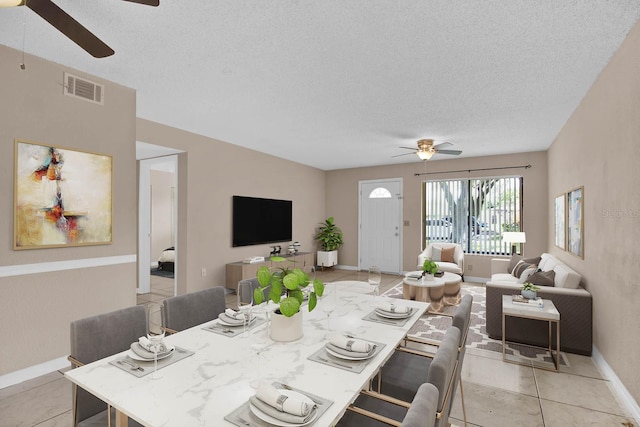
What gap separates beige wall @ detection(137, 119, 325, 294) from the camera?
4852 mm

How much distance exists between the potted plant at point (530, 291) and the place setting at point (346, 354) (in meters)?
2.49

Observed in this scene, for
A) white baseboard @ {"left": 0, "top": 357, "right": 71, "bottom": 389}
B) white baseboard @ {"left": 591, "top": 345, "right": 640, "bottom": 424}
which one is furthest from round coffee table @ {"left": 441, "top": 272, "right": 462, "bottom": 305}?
white baseboard @ {"left": 0, "top": 357, "right": 71, "bottom": 389}

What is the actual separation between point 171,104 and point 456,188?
5.83 meters

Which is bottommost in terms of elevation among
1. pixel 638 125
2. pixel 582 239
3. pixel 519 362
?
pixel 519 362

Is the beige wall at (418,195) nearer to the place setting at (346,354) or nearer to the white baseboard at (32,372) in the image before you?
the place setting at (346,354)

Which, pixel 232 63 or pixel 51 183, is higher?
pixel 232 63

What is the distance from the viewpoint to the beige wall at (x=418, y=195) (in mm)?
6129

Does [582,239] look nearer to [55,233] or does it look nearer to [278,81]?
[278,81]

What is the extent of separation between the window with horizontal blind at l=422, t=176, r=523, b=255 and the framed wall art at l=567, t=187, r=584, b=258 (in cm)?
238

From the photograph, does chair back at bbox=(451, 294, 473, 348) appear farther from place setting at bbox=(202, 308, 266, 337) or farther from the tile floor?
place setting at bbox=(202, 308, 266, 337)

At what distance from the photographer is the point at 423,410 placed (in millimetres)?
898

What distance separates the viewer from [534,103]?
11.9 feet

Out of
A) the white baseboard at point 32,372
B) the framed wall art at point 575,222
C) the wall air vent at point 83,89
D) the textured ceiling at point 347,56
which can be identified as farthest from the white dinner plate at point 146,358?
the framed wall art at point 575,222

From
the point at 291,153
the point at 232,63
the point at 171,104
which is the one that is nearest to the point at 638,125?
the point at 232,63
